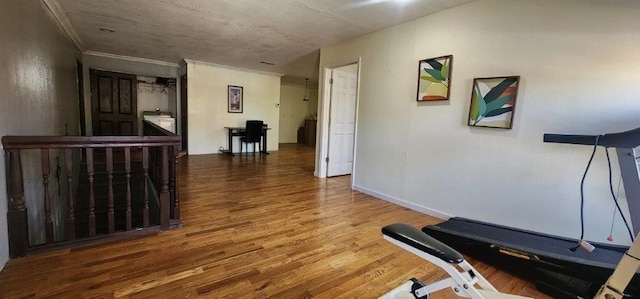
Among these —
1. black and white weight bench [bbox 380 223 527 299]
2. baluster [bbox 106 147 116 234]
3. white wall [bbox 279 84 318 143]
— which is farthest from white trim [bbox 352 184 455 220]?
white wall [bbox 279 84 318 143]

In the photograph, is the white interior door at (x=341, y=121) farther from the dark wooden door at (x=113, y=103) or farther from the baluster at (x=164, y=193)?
the dark wooden door at (x=113, y=103)

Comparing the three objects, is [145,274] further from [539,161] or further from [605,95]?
[605,95]

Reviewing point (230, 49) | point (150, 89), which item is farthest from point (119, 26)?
point (150, 89)

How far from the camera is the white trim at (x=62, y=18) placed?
319 cm

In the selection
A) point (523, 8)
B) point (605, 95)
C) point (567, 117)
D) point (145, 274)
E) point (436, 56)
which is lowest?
point (145, 274)

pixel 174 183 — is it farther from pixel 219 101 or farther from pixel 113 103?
pixel 113 103

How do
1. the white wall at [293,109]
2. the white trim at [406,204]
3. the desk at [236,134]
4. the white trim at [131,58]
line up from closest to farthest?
the white trim at [406,204] → the white trim at [131,58] → the desk at [236,134] → the white wall at [293,109]

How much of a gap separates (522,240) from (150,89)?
824cm

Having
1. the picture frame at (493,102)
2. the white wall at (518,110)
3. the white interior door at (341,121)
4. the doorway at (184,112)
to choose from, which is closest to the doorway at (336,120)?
the white interior door at (341,121)

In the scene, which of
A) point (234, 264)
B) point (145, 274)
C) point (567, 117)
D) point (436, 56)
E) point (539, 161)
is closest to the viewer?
point (145, 274)

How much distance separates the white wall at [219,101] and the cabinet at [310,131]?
2088mm

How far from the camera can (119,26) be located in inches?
161

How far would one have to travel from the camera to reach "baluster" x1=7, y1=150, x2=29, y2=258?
1963mm

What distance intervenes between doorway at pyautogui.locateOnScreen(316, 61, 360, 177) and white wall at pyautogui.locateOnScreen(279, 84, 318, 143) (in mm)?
5732
